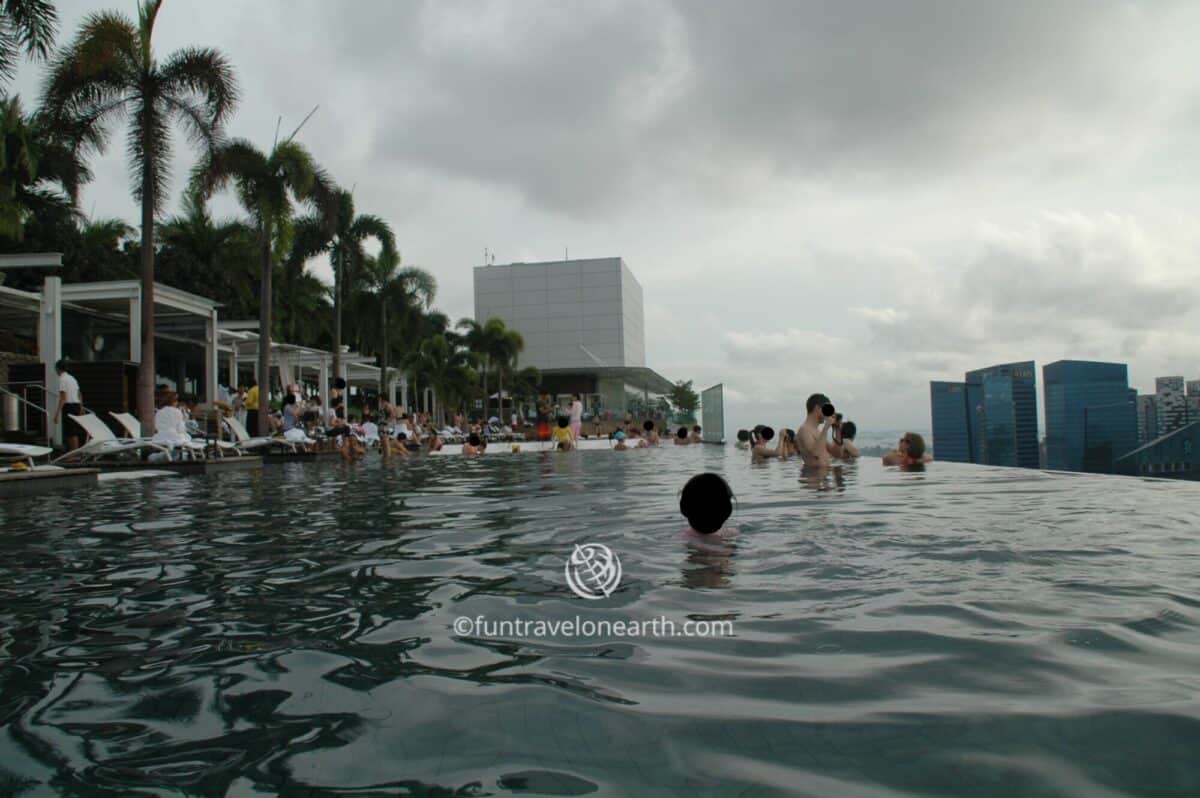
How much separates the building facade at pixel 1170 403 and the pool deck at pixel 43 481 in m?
19.0

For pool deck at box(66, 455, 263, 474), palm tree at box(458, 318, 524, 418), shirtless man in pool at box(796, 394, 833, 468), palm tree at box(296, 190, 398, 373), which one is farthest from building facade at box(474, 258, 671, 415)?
shirtless man in pool at box(796, 394, 833, 468)

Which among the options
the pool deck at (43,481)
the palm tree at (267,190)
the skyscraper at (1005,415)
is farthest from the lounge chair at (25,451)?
the skyscraper at (1005,415)

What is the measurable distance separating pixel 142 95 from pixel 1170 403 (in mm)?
22691

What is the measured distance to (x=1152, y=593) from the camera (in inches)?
131

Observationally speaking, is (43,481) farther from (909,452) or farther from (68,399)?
(909,452)

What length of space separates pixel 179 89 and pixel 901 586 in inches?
704

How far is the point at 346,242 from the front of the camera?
2998cm

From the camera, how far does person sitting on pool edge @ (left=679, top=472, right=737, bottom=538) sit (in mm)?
4664

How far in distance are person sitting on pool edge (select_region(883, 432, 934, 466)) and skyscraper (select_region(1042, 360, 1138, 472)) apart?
29.5 ft

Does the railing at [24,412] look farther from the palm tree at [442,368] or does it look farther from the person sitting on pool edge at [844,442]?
the palm tree at [442,368]

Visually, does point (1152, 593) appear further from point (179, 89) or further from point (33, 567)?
point (179, 89)

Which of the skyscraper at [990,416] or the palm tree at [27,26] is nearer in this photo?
the palm tree at [27,26]

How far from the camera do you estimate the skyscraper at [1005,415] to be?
24.6 metres

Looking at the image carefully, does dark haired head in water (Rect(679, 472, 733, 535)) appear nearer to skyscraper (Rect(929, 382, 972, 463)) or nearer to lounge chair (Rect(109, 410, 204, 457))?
lounge chair (Rect(109, 410, 204, 457))
